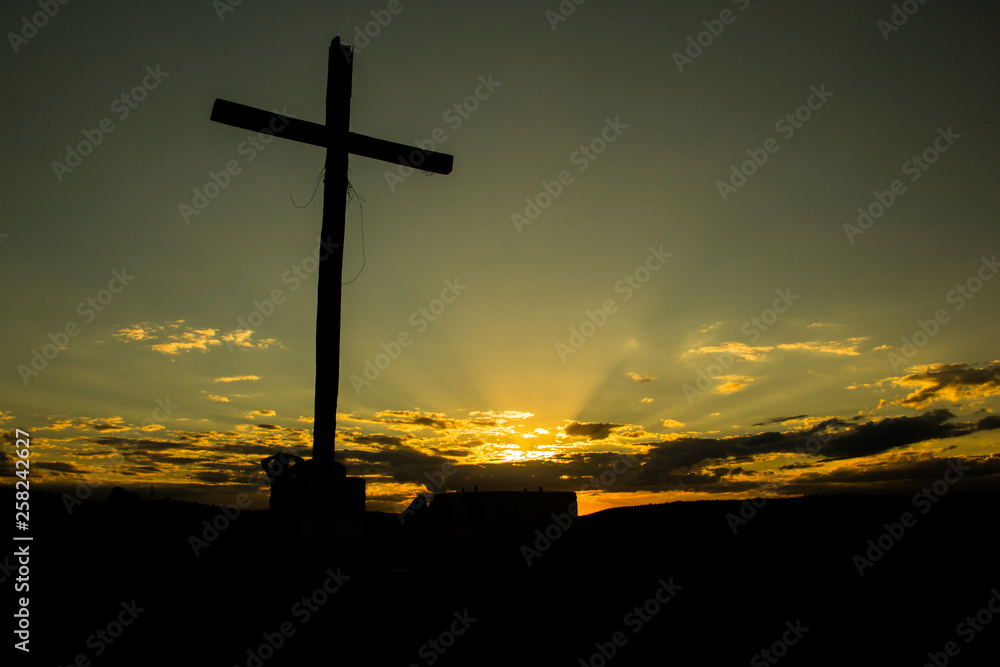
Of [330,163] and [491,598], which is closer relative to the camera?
[491,598]

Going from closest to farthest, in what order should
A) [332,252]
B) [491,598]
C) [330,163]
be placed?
[491,598], [332,252], [330,163]

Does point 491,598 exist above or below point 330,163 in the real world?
below

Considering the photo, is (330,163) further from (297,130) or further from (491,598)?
(491,598)

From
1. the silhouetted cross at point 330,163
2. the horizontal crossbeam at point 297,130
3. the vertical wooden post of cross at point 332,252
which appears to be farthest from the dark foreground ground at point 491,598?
the horizontal crossbeam at point 297,130

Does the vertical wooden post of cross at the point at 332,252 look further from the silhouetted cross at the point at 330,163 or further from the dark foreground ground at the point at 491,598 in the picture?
the dark foreground ground at the point at 491,598

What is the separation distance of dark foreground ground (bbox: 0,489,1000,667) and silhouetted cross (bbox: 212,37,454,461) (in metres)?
1.28

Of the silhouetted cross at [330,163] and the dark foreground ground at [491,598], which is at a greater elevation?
the silhouetted cross at [330,163]

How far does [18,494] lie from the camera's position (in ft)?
22.5

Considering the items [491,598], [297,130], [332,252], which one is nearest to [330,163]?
[297,130]

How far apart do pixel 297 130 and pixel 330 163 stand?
1.76 feet

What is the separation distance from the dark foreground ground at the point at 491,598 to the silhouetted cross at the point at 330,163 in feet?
4.19

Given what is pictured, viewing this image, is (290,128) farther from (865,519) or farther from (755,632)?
(865,519)

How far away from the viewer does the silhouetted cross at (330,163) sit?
6160 millimetres

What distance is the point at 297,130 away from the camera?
6.79 metres
